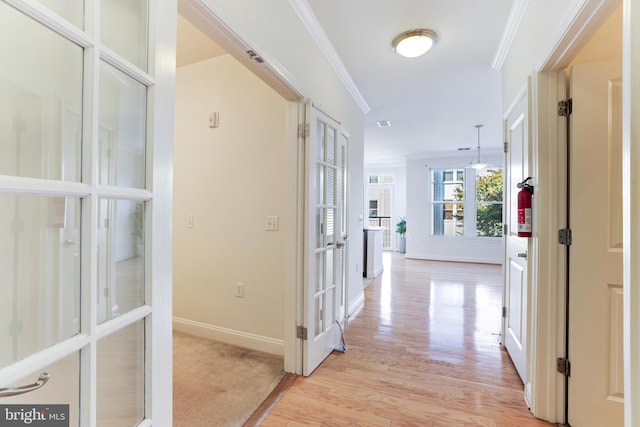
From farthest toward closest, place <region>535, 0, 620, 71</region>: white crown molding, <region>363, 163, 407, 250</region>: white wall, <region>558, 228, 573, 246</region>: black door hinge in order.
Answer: <region>363, 163, 407, 250</region>: white wall, <region>558, 228, 573, 246</region>: black door hinge, <region>535, 0, 620, 71</region>: white crown molding

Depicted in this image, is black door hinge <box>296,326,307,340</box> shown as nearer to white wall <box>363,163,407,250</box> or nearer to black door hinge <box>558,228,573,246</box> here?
black door hinge <box>558,228,573,246</box>

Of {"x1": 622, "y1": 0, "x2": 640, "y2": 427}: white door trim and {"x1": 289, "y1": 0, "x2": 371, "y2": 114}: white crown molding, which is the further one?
{"x1": 289, "y1": 0, "x2": 371, "y2": 114}: white crown molding

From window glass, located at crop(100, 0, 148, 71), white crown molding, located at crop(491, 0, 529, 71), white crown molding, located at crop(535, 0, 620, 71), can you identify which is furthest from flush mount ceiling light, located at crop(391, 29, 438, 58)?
window glass, located at crop(100, 0, 148, 71)

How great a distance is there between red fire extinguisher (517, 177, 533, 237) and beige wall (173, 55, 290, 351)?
1608 millimetres

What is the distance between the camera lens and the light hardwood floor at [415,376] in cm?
168

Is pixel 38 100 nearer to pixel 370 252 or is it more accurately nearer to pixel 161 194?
pixel 161 194

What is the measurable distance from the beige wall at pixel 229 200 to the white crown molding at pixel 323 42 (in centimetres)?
56

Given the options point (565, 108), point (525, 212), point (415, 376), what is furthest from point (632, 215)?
point (415, 376)

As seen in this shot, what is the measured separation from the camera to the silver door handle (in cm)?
55

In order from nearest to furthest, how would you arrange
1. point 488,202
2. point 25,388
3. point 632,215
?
point 25,388
point 632,215
point 488,202

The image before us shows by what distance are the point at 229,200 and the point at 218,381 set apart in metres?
1.41

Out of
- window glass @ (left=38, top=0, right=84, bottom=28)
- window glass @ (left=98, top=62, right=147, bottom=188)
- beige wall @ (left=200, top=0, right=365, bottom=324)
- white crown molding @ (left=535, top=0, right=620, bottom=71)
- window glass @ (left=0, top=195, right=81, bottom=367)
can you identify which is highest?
beige wall @ (left=200, top=0, right=365, bottom=324)

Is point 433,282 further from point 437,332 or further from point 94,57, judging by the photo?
point 94,57

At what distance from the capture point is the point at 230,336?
2537 millimetres
